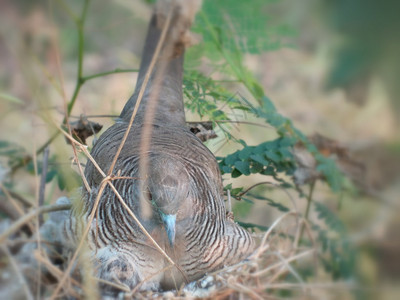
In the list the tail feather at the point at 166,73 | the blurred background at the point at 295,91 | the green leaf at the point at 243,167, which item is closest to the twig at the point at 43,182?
the blurred background at the point at 295,91

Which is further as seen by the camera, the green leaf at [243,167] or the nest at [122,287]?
the green leaf at [243,167]

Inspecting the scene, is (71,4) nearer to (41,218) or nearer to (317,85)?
(317,85)

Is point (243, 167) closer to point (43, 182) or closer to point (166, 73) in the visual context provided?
point (166, 73)

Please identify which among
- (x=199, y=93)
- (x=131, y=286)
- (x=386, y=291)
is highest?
(x=199, y=93)

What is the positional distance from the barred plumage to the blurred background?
0.34 feet

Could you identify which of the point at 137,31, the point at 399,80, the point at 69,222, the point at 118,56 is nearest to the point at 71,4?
the point at 118,56

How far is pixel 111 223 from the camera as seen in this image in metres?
1.10

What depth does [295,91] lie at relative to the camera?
12.3 ft

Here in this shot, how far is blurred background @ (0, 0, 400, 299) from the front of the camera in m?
1.53

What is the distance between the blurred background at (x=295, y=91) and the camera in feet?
5.01

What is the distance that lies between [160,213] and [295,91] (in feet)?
9.24

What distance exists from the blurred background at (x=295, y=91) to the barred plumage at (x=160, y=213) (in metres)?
0.10

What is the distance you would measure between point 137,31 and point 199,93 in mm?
3399

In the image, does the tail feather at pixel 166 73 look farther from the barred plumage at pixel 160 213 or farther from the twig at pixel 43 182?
the twig at pixel 43 182
